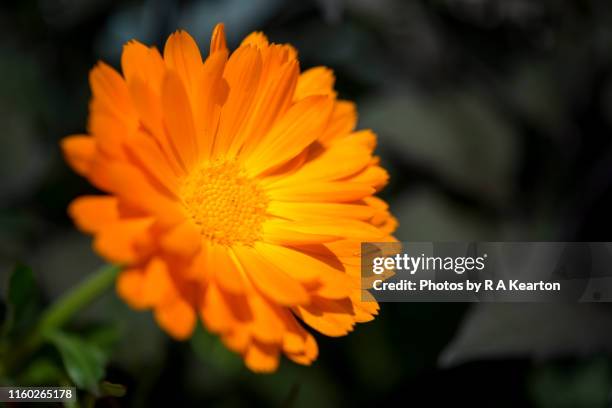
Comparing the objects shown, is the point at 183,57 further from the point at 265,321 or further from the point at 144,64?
the point at 265,321

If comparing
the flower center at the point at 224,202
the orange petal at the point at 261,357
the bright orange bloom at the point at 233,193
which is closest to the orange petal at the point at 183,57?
the bright orange bloom at the point at 233,193

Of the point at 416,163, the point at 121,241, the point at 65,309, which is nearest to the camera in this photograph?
the point at 121,241

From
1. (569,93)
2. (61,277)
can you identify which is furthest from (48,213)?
(569,93)

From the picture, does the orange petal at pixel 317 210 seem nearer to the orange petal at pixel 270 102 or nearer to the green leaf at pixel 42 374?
the orange petal at pixel 270 102

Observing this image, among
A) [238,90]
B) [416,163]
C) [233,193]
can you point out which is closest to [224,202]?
[233,193]

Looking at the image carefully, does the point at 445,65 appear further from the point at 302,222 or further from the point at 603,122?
the point at 302,222

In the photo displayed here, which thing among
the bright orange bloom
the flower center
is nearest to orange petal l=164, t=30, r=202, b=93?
the bright orange bloom
